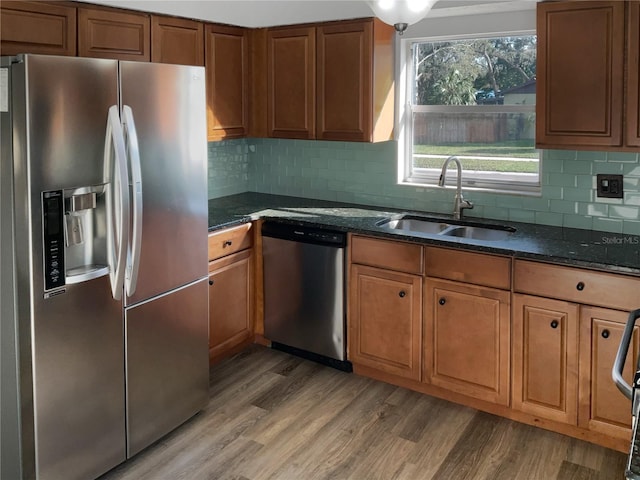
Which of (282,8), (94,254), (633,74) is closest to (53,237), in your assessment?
(94,254)

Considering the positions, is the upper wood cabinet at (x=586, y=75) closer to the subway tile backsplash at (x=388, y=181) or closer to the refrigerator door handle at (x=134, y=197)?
the subway tile backsplash at (x=388, y=181)

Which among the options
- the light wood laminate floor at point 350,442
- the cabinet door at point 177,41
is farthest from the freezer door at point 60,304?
the cabinet door at point 177,41

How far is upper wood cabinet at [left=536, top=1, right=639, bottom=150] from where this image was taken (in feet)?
9.39

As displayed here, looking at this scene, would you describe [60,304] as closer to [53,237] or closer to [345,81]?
[53,237]

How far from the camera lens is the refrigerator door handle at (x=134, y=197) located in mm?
2496

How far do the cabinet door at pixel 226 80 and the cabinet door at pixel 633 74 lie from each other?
2.24 metres

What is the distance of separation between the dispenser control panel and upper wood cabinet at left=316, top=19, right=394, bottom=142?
1933 mm

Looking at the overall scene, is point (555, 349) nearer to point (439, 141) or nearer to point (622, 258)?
point (622, 258)

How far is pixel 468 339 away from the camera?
3160mm

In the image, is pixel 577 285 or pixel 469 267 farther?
pixel 469 267

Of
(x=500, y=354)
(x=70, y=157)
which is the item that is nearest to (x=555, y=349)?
(x=500, y=354)

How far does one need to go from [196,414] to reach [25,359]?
3.60 ft

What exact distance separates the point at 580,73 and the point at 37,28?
250 centimetres

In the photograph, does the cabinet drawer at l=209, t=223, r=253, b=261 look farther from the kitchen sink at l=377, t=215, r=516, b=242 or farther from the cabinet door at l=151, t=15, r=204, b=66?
the cabinet door at l=151, t=15, r=204, b=66
